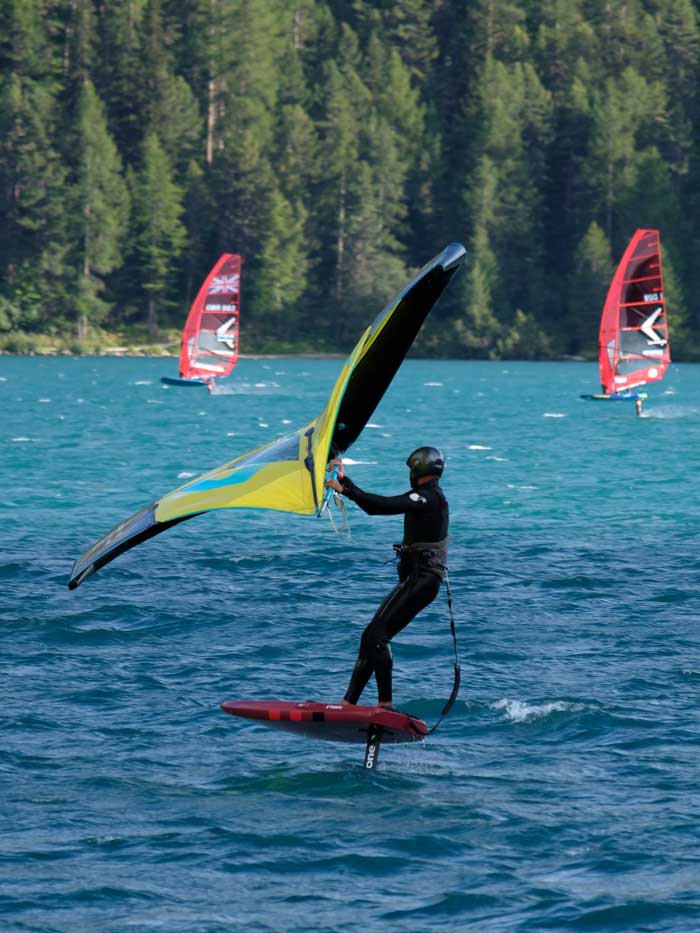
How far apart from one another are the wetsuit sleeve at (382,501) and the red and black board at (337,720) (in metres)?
1.85

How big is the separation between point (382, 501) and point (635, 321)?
52951 millimetres

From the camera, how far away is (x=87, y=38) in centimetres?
14300

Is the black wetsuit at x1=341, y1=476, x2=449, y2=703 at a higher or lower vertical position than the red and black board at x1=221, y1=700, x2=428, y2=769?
higher

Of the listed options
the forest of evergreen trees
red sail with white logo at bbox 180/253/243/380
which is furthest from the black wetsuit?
the forest of evergreen trees

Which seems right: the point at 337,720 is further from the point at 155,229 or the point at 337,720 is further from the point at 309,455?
the point at 155,229

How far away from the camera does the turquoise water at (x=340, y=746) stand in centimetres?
1236

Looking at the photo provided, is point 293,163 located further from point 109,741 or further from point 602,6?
point 109,741

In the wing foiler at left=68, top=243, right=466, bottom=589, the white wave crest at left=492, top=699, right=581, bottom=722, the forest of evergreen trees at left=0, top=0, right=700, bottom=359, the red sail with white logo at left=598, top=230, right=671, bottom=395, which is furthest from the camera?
the forest of evergreen trees at left=0, top=0, right=700, bottom=359

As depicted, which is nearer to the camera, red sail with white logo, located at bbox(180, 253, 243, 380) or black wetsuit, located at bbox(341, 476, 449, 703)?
black wetsuit, located at bbox(341, 476, 449, 703)

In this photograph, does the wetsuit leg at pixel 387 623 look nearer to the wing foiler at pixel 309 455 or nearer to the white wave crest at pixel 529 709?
the wing foiler at pixel 309 455

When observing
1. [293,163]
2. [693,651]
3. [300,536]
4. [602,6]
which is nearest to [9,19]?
[293,163]

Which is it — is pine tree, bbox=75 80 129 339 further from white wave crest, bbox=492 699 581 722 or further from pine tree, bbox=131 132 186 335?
white wave crest, bbox=492 699 581 722

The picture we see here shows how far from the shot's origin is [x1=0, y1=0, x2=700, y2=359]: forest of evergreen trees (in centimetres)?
13088

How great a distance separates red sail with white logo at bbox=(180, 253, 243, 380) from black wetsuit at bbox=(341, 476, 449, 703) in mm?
61724
